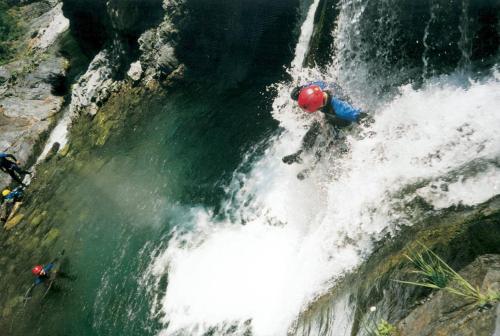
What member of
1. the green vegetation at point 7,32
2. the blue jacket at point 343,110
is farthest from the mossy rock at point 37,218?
the green vegetation at point 7,32

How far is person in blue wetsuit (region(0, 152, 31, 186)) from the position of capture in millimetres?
12907

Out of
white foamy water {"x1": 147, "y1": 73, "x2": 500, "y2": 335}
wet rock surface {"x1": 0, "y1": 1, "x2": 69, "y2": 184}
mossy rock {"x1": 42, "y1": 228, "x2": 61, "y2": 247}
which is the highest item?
wet rock surface {"x1": 0, "y1": 1, "x2": 69, "y2": 184}

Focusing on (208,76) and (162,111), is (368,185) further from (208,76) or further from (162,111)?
(162,111)

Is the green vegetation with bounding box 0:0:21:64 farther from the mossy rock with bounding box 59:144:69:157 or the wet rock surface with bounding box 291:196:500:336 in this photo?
the wet rock surface with bounding box 291:196:500:336

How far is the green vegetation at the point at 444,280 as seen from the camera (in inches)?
104

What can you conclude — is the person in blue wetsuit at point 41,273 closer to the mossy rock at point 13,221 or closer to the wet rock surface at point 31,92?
the mossy rock at point 13,221

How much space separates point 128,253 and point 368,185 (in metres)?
5.62

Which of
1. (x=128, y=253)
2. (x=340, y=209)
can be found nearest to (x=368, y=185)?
(x=340, y=209)

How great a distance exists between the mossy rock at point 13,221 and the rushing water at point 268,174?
2.04 meters

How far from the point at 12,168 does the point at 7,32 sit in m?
13.8

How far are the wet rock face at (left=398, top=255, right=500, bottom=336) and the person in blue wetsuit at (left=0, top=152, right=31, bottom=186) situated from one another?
13598mm

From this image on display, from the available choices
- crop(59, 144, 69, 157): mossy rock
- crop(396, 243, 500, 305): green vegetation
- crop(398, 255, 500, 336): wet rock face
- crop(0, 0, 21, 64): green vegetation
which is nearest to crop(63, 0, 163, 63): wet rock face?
crop(59, 144, 69, 157): mossy rock

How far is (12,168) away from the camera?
13.4m

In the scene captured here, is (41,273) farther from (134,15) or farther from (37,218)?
(134,15)
